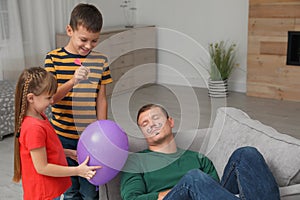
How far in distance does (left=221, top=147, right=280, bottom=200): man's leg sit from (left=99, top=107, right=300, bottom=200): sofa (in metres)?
0.06

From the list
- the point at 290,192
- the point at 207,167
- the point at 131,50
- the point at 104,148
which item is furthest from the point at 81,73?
the point at 131,50

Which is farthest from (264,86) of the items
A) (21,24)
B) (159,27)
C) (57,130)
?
(57,130)

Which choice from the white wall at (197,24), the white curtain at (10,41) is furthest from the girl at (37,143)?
the white wall at (197,24)

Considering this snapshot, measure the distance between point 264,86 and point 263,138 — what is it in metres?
3.54

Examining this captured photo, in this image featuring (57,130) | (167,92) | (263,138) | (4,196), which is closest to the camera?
(263,138)

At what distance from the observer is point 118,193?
5.95ft

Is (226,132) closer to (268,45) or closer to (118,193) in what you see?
(118,193)

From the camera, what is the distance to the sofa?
155 centimetres

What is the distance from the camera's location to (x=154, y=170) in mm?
1752

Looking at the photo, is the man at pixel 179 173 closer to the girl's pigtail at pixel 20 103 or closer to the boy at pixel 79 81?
the boy at pixel 79 81

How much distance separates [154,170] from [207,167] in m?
0.24

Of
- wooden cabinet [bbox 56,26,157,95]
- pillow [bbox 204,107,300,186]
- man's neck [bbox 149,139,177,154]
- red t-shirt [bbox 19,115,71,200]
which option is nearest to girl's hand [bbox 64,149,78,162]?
red t-shirt [bbox 19,115,71,200]

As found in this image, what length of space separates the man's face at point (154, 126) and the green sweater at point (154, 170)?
66mm

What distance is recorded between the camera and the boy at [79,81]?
1.72 meters
